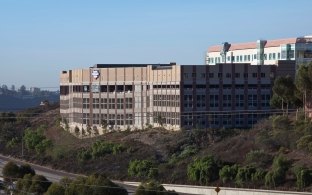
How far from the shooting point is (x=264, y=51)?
99625mm

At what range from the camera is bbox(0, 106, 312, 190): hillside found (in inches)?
1932

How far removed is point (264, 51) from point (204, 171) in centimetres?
5034

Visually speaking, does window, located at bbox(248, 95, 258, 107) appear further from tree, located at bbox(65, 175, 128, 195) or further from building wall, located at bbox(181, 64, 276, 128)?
tree, located at bbox(65, 175, 128, 195)

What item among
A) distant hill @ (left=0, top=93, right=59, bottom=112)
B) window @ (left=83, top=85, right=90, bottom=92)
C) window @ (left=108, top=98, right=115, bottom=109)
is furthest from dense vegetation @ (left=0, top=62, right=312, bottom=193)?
distant hill @ (left=0, top=93, right=59, bottom=112)

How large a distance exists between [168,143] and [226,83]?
10047mm

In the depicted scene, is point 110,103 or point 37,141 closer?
point 110,103

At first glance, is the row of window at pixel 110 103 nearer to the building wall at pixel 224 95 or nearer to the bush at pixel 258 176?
the building wall at pixel 224 95

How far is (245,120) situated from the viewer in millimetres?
71625

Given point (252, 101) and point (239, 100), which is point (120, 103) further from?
point (252, 101)

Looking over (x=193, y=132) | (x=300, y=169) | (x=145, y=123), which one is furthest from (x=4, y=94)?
(x=300, y=169)

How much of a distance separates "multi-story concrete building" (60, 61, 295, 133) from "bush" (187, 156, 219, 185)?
1689cm

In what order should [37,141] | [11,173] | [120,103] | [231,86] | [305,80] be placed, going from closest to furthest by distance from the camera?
[11,173] < [305,80] < [231,86] < [120,103] < [37,141]

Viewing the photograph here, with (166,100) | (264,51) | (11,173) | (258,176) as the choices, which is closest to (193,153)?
(258,176)

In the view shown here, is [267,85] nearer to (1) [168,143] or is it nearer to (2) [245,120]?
(2) [245,120]
